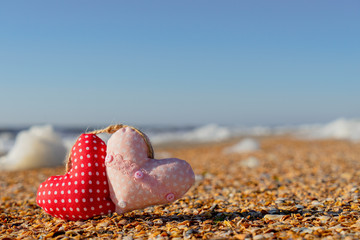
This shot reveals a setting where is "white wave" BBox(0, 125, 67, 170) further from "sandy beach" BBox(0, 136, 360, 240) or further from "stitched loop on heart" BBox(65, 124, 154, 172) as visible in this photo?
"stitched loop on heart" BBox(65, 124, 154, 172)

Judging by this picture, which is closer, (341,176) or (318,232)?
(318,232)

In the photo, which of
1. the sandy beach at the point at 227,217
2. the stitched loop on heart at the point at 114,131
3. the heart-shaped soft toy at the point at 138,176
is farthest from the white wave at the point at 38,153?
the heart-shaped soft toy at the point at 138,176

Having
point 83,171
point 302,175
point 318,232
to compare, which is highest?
point 83,171

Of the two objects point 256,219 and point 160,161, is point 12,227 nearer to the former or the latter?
point 160,161

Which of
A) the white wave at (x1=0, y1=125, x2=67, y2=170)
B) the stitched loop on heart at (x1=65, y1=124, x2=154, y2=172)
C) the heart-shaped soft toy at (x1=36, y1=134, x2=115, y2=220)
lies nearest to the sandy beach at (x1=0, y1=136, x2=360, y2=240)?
the heart-shaped soft toy at (x1=36, y1=134, x2=115, y2=220)

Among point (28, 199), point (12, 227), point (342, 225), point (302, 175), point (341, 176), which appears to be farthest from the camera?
point (302, 175)

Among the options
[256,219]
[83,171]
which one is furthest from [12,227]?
[256,219]

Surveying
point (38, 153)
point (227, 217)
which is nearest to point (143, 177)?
point (227, 217)
